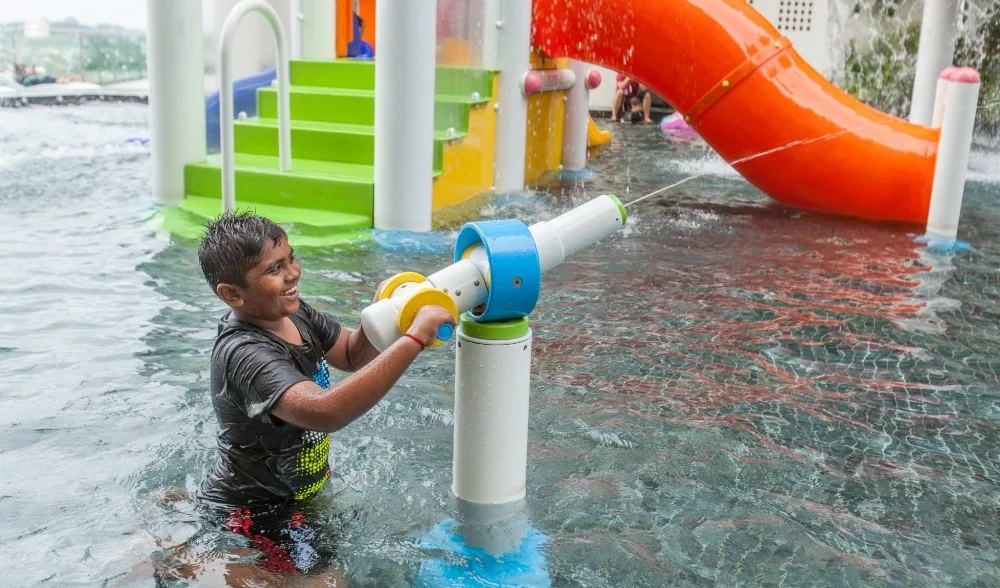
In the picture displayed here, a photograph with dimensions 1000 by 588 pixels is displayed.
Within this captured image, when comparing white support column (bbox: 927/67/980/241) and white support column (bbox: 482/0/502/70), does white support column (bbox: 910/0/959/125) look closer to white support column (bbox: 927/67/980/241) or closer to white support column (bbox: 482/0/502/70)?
white support column (bbox: 927/67/980/241)

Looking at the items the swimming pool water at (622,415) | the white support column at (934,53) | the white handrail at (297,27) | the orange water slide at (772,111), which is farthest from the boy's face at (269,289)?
the white support column at (934,53)

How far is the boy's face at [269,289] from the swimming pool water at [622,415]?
0.55 meters

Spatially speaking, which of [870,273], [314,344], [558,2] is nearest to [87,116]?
[558,2]

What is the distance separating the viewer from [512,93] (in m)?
7.59

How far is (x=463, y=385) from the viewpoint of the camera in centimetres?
218

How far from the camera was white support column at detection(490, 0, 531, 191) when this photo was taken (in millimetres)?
7453

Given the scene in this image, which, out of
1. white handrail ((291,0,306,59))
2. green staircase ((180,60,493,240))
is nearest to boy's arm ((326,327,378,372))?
green staircase ((180,60,493,240))

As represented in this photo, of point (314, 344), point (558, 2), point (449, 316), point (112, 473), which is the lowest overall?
point (112, 473)

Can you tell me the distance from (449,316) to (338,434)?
1.28 m

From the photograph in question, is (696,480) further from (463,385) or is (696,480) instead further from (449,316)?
(449,316)

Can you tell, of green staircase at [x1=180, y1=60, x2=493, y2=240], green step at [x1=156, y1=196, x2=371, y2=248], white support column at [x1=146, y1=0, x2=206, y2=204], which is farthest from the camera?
white support column at [x1=146, y1=0, x2=206, y2=204]

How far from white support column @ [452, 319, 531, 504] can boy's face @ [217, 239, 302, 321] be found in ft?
1.38

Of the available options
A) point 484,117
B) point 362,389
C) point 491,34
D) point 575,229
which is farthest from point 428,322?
point 491,34

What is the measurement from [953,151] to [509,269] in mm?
5142
